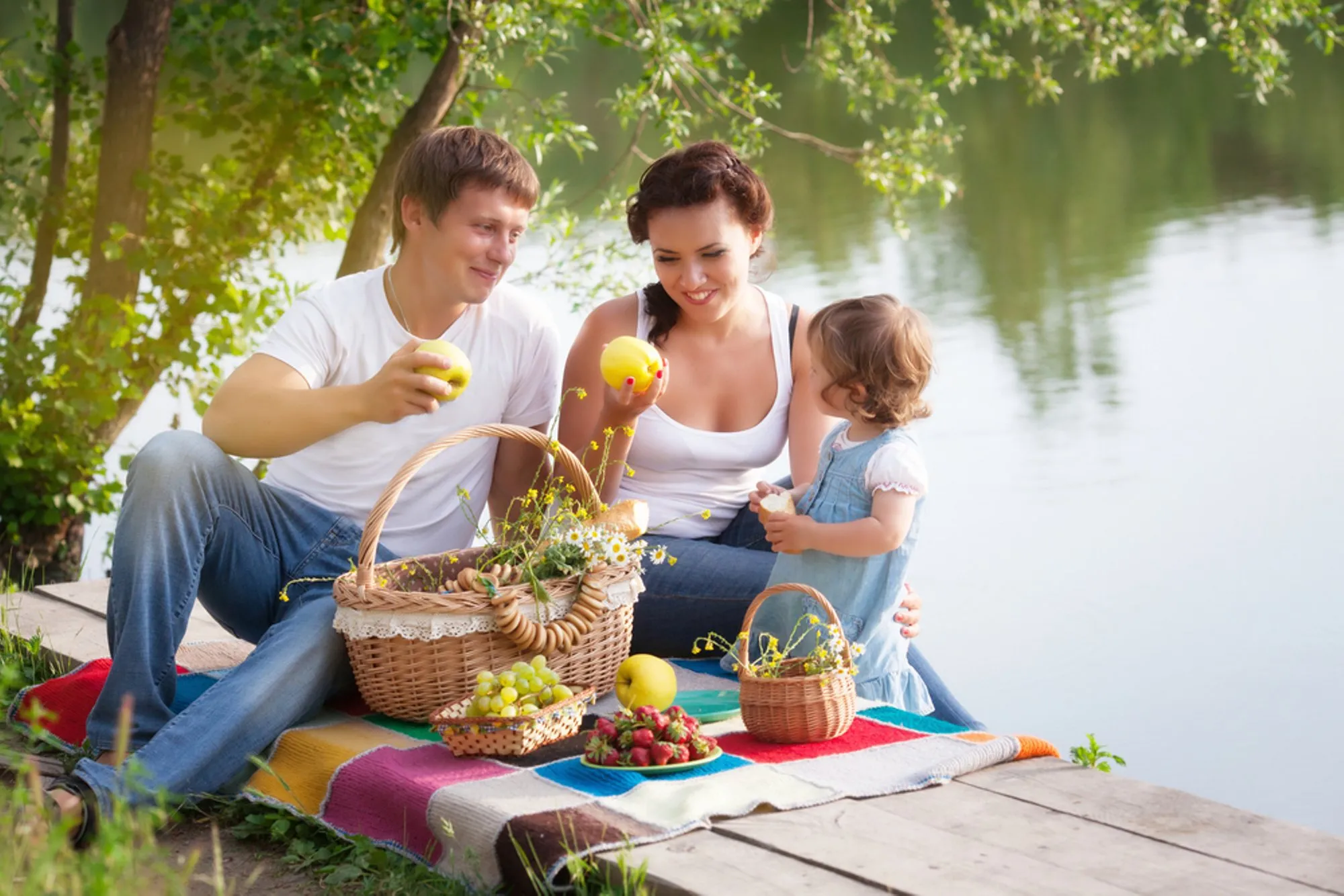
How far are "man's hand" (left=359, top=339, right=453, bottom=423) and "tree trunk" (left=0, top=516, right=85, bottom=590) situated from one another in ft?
8.32

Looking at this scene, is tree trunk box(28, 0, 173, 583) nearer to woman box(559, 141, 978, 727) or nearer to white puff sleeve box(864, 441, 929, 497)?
woman box(559, 141, 978, 727)

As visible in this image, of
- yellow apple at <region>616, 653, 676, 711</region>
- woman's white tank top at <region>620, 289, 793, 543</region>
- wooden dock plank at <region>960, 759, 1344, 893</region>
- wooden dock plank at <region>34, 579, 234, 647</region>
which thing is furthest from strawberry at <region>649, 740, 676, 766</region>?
wooden dock plank at <region>34, 579, 234, 647</region>

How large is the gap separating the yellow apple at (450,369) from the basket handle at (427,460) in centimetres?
8

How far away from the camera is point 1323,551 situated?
541cm

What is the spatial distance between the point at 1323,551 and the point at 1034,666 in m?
1.40

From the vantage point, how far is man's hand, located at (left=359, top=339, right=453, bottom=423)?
2699 millimetres

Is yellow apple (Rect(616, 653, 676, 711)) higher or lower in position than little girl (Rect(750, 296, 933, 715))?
lower

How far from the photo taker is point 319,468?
3.06 m

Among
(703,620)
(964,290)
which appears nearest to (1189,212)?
(964,290)

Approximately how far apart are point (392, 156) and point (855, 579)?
2791 mm

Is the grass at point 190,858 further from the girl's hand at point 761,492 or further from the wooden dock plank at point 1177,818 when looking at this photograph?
the girl's hand at point 761,492

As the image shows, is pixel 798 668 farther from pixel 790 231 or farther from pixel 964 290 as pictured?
pixel 790 231

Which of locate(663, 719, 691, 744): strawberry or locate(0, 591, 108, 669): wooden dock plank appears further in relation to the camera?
locate(0, 591, 108, 669): wooden dock plank

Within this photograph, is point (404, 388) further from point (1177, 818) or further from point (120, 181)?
point (120, 181)
